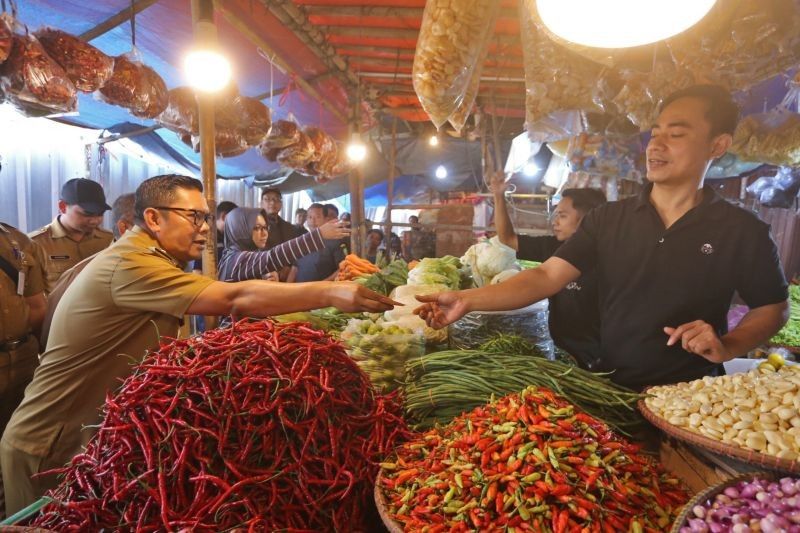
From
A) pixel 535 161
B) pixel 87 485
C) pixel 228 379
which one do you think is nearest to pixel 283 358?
pixel 228 379

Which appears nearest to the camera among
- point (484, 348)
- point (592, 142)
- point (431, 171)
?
point (484, 348)

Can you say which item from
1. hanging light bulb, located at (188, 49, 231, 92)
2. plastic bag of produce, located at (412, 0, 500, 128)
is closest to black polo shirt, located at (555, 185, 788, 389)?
plastic bag of produce, located at (412, 0, 500, 128)

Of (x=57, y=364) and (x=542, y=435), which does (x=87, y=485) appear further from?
(x=542, y=435)

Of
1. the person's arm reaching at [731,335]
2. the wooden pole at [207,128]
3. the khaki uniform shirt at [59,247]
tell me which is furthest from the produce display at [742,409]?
the khaki uniform shirt at [59,247]

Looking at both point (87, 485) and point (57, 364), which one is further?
point (57, 364)

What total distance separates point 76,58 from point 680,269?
3996 mm

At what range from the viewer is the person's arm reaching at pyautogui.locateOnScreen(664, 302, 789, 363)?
5.50 feet

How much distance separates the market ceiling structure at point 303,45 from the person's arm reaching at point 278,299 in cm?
247

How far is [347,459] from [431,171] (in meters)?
9.74

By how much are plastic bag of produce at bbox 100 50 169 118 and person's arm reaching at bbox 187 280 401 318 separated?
2529 mm

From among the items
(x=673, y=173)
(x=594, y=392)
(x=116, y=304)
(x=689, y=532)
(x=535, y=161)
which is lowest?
(x=689, y=532)

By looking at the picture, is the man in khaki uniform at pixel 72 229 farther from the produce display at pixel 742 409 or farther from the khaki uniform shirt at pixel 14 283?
the produce display at pixel 742 409

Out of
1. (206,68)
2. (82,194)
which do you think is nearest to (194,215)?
(206,68)

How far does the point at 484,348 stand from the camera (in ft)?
7.34
